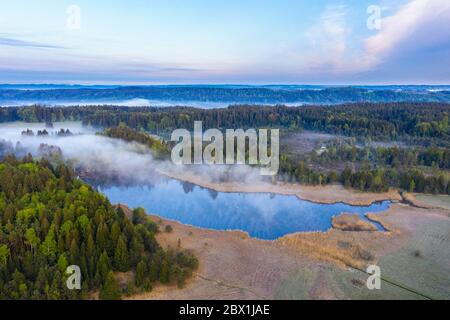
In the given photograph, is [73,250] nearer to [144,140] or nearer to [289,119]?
[144,140]

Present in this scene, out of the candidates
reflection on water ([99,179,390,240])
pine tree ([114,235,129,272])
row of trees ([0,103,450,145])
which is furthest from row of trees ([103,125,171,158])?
pine tree ([114,235,129,272])

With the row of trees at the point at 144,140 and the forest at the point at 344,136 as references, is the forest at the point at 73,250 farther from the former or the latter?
the row of trees at the point at 144,140

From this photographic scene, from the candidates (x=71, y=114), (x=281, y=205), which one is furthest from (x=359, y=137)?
(x=71, y=114)

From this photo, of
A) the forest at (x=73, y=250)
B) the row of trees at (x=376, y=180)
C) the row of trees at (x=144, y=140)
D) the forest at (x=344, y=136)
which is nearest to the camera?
the forest at (x=73, y=250)

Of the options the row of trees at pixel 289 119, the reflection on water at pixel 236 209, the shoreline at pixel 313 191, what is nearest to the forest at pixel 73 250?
the reflection on water at pixel 236 209

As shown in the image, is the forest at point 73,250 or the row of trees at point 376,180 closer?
the forest at point 73,250

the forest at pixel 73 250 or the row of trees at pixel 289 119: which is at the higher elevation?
the row of trees at pixel 289 119
